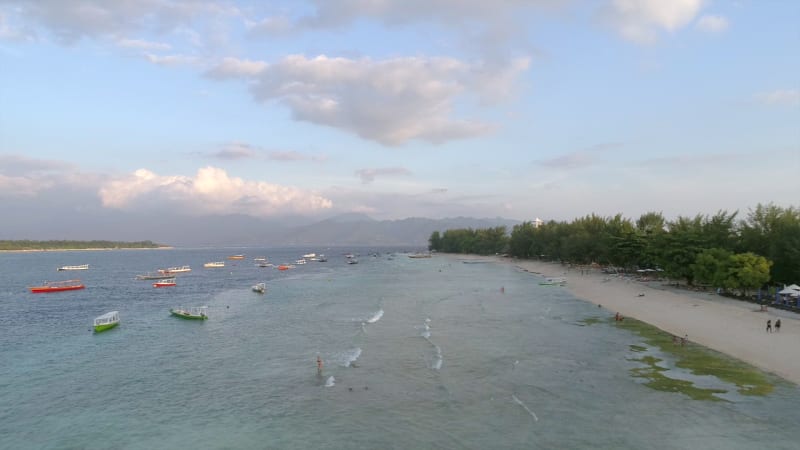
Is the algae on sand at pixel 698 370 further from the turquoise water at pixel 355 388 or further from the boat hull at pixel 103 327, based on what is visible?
the boat hull at pixel 103 327

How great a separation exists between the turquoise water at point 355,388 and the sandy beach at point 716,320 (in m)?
→ 5.19

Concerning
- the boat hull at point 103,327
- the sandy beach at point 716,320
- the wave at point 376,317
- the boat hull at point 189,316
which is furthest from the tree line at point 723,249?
the boat hull at point 103,327

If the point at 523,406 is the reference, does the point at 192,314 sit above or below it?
above

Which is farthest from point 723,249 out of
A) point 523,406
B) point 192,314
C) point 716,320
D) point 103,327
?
point 103,327

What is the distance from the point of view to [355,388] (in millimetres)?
34438

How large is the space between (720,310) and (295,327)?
51.4 meters

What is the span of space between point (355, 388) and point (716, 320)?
42.5 m

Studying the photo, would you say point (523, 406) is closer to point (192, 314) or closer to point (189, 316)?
point (189, 316)

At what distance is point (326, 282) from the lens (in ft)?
386

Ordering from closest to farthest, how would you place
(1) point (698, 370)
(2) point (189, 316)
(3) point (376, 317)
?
(1) point (698, 370) < (3) point (376, 317) < (2) point (189, 316)

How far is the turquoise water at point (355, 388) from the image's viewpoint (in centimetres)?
2641

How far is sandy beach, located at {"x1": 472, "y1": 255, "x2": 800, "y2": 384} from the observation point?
3916cm

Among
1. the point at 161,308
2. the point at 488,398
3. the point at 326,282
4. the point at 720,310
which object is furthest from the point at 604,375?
the point at 326,282

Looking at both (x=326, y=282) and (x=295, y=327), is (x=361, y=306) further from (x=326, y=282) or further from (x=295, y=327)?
(x=326, y=282)
